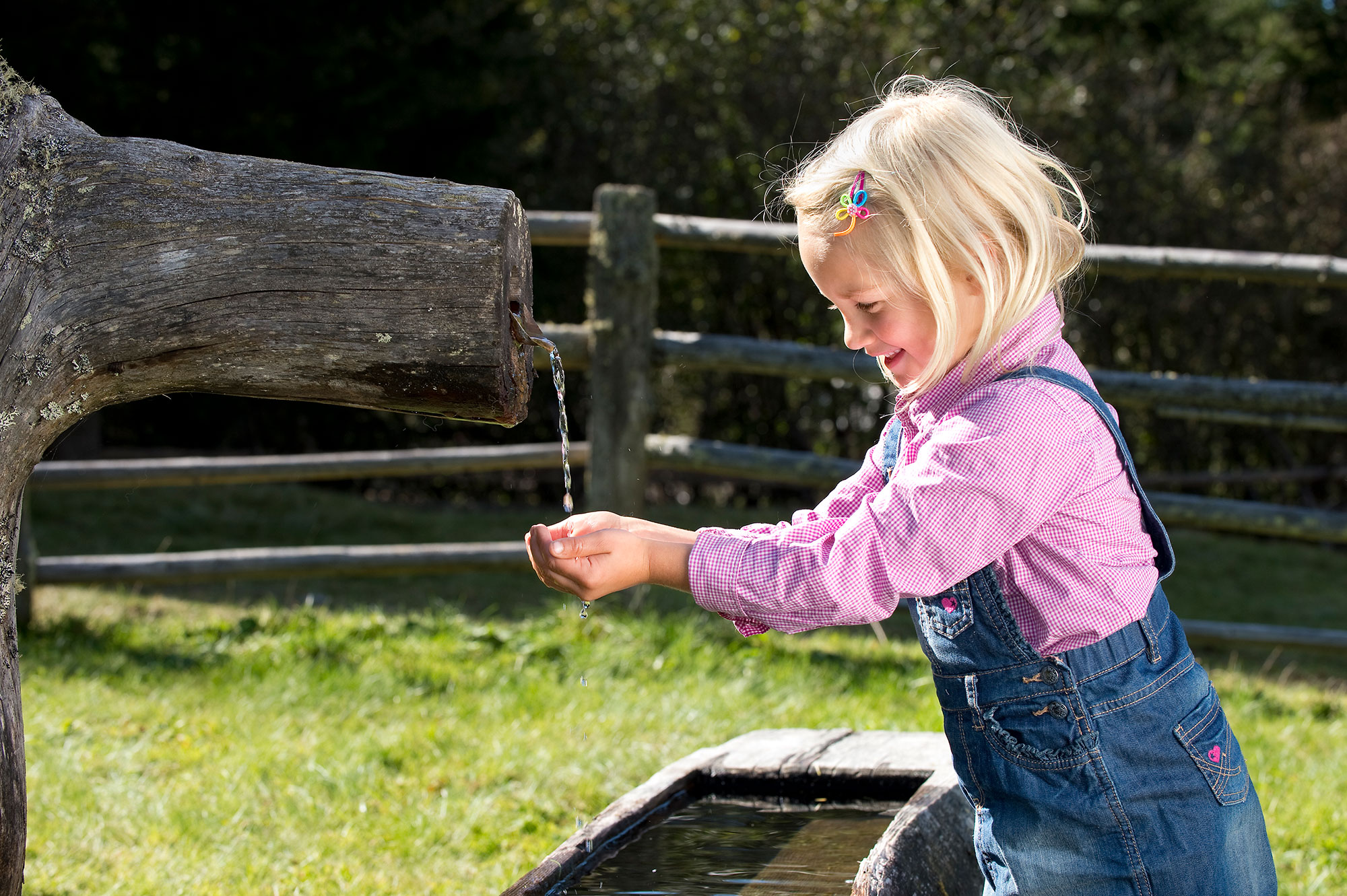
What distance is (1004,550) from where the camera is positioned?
1.61 meters

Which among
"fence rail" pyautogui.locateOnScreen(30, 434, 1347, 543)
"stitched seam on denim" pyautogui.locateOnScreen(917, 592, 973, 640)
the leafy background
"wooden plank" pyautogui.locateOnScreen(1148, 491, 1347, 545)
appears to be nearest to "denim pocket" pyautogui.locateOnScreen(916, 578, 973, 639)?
"stitched seam on denim" pyautogui.locateOnScreen(917, 592, 973, 640)

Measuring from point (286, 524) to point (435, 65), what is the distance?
334 cm

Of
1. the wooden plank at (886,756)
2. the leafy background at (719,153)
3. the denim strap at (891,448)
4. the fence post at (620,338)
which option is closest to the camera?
the denim strap at (891,448)

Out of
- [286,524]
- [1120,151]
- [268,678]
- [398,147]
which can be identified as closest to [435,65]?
[398,147]

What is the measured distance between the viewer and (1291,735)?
148 inches

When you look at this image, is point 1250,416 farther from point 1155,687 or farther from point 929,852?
point 1155,687

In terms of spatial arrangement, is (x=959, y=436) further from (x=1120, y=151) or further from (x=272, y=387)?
Answer: (x=1120, y=151)

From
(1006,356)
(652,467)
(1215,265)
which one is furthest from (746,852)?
(1215,265)

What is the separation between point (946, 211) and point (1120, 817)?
2.82 feet

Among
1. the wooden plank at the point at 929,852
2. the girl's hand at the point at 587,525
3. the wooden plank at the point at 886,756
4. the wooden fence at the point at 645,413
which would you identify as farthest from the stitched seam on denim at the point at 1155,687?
the wooden fence at the point at 645,413

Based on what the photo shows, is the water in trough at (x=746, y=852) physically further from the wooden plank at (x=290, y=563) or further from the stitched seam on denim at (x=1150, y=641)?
the wooden plank at (x=290, y=563)

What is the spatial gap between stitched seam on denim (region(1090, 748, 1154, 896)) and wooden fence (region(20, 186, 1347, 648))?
2700mm

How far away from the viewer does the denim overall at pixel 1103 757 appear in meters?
1.66

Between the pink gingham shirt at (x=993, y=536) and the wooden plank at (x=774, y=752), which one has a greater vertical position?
the pink gingham shirt at (x=993, y=536)
